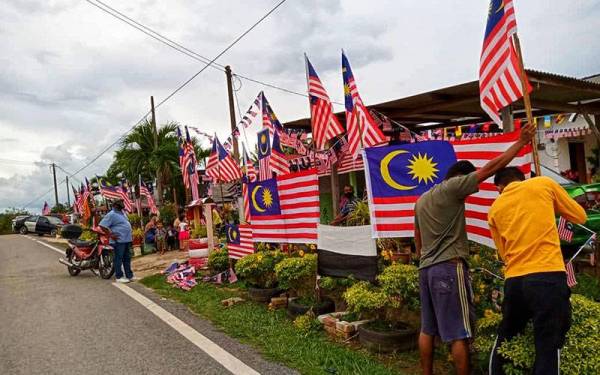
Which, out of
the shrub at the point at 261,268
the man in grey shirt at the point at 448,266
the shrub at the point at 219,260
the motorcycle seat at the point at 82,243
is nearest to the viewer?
the man in grey shirt at the point at 448,266

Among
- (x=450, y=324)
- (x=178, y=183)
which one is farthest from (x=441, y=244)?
(x=178, y=183)

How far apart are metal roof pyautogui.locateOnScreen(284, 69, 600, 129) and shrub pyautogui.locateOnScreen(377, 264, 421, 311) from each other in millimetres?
3646

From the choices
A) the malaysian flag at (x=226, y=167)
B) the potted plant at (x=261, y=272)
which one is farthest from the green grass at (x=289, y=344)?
the malaysian flag at (x=226, y=167)

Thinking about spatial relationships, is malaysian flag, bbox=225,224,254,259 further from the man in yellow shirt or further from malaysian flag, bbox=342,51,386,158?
the man in yellow shirt

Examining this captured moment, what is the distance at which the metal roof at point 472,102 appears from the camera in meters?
7.64

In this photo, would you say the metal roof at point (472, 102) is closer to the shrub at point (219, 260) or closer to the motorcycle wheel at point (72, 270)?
the shrub at point (219, 260)

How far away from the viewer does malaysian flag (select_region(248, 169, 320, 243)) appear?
7195mm

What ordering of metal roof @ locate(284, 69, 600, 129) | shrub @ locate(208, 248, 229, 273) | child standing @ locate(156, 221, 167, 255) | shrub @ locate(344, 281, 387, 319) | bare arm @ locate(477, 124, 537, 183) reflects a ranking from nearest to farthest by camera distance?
bare arm @ locate(477, 124, 537, 183) < shrub @ locate(344, 281, 387, 319) < metal roof @ locate(284, 69, 600, 129) < shrub @ locate(208, 248, 229, 273) < child standing @ locate(156, 221, 167, 255)

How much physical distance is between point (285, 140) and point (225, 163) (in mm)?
1821

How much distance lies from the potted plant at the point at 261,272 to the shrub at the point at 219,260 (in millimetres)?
2176

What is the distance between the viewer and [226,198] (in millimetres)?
27094

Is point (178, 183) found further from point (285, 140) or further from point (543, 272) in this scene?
point (543, 272)

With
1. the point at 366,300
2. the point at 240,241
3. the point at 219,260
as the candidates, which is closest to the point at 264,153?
the point at 240,241

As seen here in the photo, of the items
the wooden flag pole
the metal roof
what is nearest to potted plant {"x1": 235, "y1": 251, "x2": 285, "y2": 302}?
the metal roof
